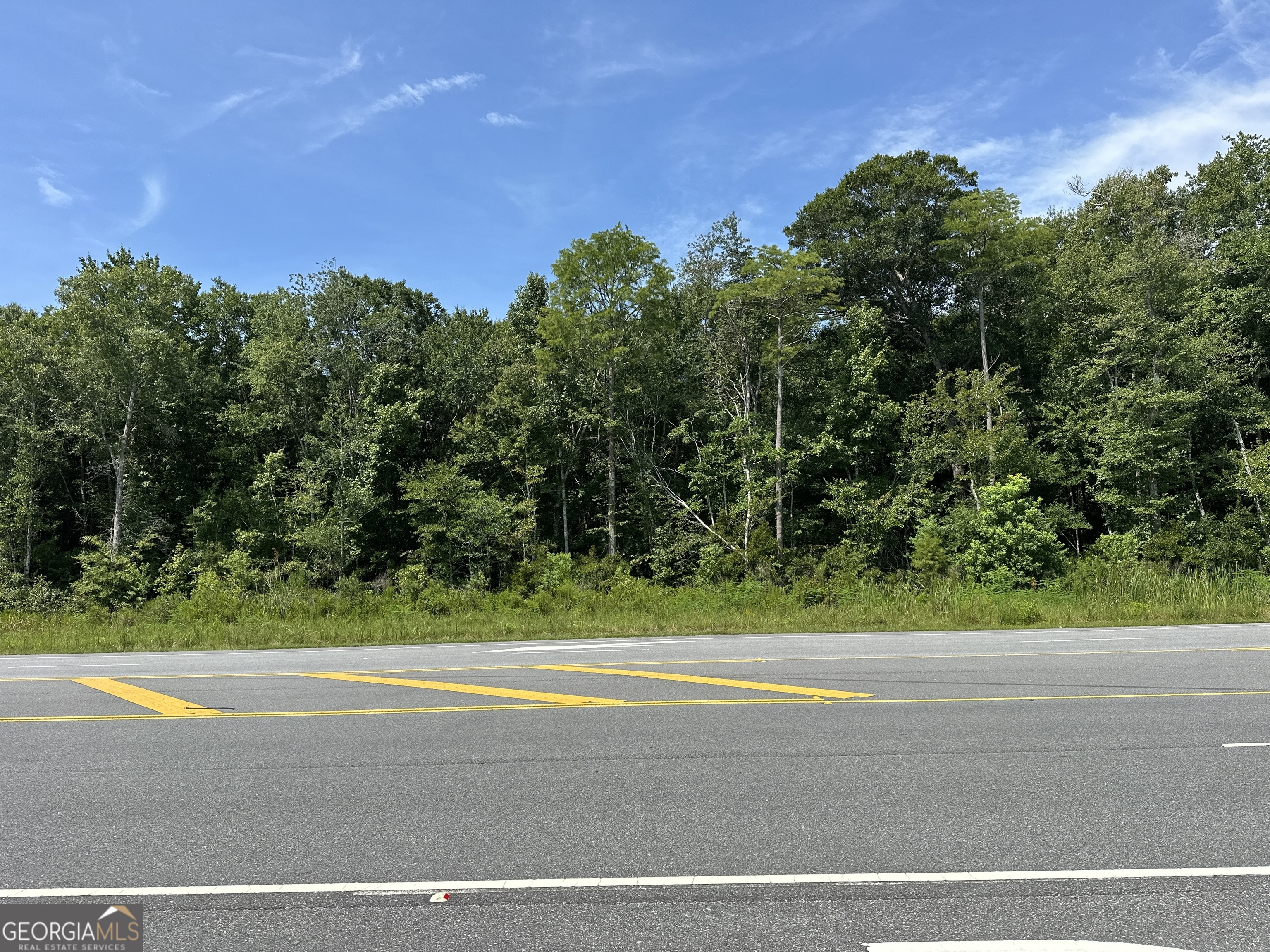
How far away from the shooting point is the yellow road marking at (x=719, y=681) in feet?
25.2

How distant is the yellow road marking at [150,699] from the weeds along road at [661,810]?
7 cm

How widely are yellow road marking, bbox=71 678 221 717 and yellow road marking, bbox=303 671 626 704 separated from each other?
184 cm

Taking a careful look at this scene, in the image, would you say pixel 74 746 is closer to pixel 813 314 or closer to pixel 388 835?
pixel 388 835

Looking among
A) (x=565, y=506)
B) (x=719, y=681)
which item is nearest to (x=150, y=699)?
(x=719, y=681)

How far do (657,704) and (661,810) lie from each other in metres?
2.88

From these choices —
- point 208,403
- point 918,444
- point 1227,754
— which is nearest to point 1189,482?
point 918,444

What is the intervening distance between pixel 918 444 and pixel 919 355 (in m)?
5.73

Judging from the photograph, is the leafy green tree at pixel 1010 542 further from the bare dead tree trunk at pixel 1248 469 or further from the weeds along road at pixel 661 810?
the weeds along road at pixel 661 810

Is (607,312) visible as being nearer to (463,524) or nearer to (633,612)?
(463,524)

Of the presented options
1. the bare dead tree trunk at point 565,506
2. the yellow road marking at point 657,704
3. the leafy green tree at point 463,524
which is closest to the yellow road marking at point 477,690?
the yellow road marking at point 657,704

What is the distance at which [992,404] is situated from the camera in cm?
2959

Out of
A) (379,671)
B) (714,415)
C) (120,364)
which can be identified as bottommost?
(379,671)

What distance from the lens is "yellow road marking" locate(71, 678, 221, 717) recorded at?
7461 millimetres

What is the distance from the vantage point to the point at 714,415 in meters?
32.7
